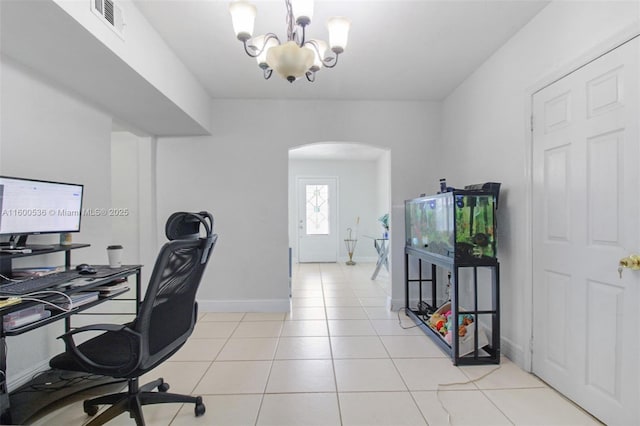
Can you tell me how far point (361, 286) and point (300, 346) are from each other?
2.32 metres

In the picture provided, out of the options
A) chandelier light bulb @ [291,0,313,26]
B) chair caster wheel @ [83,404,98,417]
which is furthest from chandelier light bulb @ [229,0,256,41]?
chair caster wheel @ [83,404,98,417]

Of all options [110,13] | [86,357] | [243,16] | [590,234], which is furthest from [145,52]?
[590,234]

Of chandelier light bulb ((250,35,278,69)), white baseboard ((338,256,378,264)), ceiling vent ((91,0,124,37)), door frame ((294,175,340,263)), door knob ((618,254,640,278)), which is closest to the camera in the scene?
door knob ((618,254,640,278))

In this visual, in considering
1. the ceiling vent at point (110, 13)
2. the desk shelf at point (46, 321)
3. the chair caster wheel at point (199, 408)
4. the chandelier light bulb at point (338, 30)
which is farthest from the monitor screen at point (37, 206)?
the chandelier light bulb at point (338, 30)

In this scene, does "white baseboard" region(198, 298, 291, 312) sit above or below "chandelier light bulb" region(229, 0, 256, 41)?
below

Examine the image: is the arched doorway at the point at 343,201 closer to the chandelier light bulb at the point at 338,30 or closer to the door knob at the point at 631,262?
the chandelier light bulb at the point at 338,30

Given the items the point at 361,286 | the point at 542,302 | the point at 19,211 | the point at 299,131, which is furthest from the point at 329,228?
the point at 19,211

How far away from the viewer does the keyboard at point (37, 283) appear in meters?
1.45

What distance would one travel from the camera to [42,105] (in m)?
2.06

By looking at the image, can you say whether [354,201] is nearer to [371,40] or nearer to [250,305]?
[250,305]

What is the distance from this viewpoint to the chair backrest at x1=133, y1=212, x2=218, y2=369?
1.31m

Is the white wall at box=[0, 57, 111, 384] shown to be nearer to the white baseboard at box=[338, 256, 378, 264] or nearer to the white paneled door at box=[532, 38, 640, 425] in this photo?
the white paneled door at box=[532, 38, 640, 425]

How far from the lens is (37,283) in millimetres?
1594

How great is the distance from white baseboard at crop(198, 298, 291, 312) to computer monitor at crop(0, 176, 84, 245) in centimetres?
180
